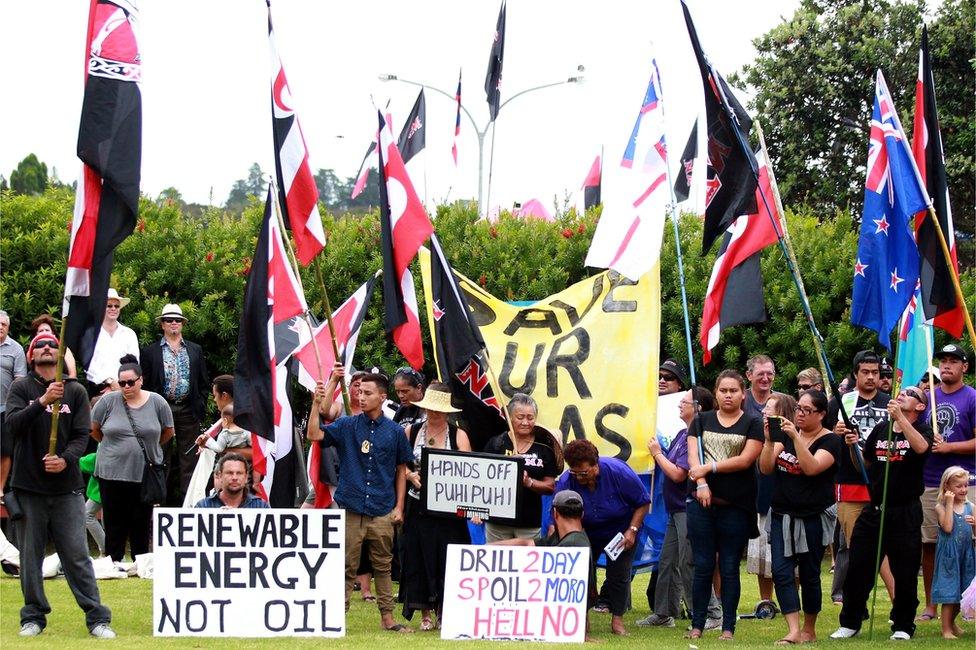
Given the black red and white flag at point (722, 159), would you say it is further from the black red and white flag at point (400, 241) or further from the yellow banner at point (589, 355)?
the black red and white flag at point (400, 241)

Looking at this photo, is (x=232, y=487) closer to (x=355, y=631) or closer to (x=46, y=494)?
(x=46, y=494)

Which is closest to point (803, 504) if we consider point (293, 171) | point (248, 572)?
point (248, 572)

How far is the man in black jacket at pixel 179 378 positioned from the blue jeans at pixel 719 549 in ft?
22.7

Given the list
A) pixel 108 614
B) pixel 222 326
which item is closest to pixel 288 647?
pixel 108 614

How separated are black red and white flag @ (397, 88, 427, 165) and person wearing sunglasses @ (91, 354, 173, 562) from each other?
26.3 feet

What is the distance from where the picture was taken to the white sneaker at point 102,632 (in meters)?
11.2

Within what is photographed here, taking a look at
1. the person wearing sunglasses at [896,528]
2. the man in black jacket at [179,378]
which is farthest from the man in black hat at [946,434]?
the man in black jacket at [179,378]

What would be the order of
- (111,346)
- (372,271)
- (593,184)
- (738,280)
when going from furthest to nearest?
(593,184)
(372,271)
(111,346)
(738,280)

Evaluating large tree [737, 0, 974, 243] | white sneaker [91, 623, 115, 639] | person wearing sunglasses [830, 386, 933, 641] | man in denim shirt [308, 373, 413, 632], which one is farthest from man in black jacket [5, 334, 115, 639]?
large tree [737, 0, 974, 243]

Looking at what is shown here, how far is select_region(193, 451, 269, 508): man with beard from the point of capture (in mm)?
11664

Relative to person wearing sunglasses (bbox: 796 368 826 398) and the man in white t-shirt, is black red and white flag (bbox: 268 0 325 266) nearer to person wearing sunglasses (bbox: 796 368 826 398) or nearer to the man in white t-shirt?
the man in white t-shirt

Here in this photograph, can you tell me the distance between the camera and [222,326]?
62.4 ft

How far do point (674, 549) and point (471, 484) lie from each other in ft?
7.03

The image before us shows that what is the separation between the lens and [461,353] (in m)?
12.7
